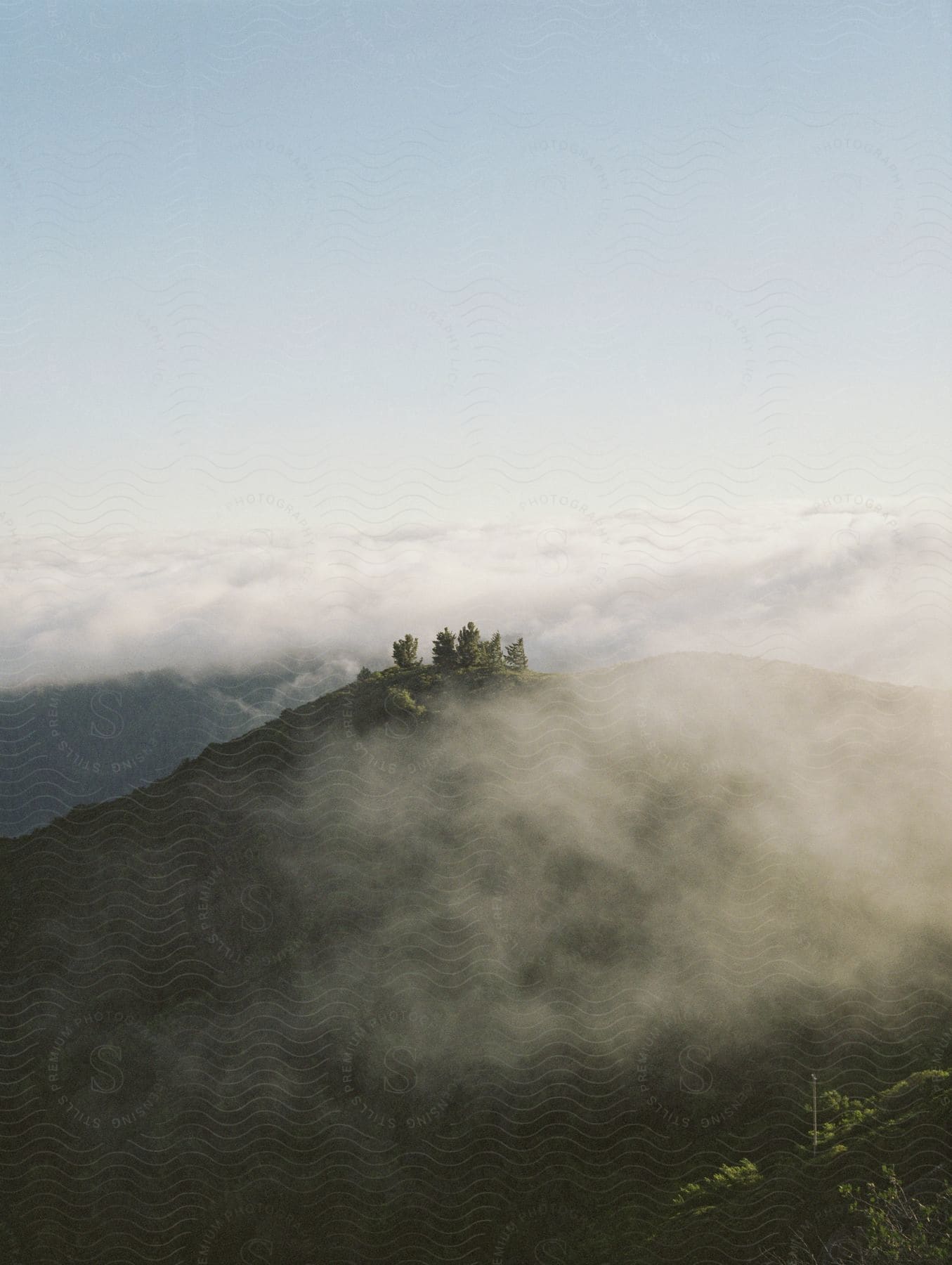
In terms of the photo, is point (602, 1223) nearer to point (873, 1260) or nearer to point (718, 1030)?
point (718, 1030)

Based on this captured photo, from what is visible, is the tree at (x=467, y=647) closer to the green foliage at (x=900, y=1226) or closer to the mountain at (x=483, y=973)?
the mountain at (x=483, y=973)

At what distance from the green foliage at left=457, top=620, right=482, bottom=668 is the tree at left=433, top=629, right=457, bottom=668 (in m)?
0.53

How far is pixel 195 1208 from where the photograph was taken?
58844 mm

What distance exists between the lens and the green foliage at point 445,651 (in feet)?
315

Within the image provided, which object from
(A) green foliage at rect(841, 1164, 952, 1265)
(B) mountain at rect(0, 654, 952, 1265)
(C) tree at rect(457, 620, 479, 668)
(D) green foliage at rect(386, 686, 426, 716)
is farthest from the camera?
(C) tree at rect(457, 620, 479, 668)

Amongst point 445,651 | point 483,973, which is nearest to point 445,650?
point 445,651

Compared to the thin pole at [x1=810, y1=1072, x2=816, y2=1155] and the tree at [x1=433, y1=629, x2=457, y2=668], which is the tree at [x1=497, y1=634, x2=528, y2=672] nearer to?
the tree at [x1=433, y1=629, x2=457, y2=668]

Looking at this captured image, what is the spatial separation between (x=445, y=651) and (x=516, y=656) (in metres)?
8.83

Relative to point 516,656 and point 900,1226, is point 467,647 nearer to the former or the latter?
point 516,656

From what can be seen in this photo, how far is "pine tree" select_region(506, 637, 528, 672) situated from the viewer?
96125mm

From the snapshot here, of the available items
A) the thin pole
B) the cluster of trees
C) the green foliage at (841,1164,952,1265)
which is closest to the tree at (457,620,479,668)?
the cluster of trees

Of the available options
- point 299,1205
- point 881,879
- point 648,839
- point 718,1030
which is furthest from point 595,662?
point 299,1205

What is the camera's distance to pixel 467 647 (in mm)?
95938

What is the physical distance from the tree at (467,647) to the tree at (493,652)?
87 centimetres
